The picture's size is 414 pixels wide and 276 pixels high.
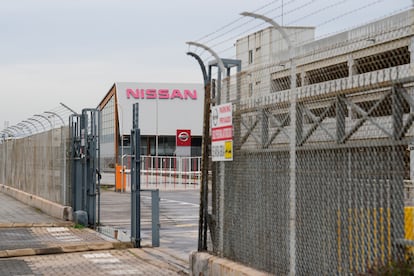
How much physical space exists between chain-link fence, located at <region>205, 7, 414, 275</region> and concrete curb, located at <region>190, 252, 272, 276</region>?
12cm

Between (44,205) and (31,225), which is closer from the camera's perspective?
(31,225)

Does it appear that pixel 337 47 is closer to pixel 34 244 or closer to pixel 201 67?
pixel 201 67

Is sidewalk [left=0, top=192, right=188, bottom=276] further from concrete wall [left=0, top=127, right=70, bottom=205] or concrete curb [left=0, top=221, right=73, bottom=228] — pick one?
concrete wall [left=0, top=127, right=70, bottom=205]

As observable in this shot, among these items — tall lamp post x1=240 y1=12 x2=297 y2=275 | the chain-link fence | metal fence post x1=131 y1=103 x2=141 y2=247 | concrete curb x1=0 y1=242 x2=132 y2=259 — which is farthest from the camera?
metal fence post x1=131 y1=103 x2=141 y2=247

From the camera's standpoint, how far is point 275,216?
7.26 metres

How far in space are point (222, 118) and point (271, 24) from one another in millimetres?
1590

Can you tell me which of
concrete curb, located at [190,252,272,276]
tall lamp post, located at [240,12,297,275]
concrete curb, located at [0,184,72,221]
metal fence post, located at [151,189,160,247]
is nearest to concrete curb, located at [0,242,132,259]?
metal fence post, located at [151,189,160,247]

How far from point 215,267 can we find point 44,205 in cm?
1271

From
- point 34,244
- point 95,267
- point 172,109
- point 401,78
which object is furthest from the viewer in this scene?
point 172,109

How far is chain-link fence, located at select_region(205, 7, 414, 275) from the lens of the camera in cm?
539

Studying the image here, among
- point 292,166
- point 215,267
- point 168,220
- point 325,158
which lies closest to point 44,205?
point 168,220

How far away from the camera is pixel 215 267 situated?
830 cm

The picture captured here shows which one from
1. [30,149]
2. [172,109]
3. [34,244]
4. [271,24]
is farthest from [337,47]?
[172,109]

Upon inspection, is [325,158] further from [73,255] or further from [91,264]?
[73,255]
